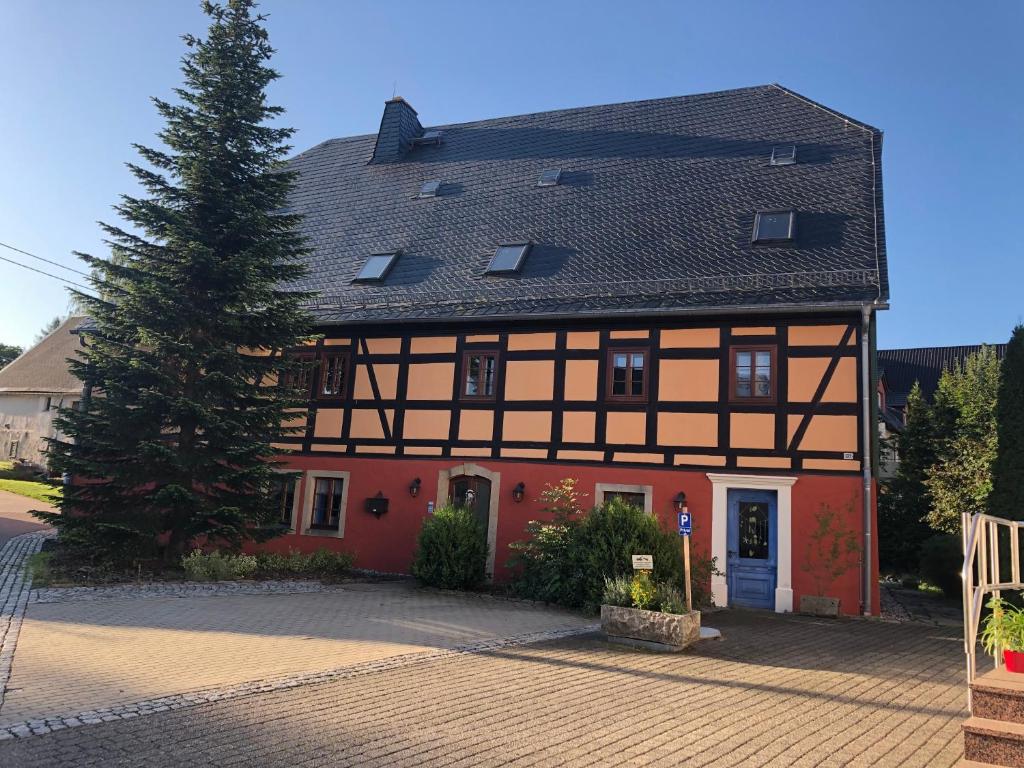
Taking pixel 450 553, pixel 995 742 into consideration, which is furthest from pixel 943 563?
pixel 995 742

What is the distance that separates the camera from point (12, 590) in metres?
9.89

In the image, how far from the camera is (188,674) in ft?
19.8

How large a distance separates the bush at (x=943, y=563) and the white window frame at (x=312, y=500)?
41.5ft

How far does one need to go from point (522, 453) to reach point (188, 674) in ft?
29.2

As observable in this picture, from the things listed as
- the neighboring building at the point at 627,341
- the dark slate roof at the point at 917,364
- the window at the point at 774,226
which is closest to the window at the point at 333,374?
the neighboring building at the point at 627,341

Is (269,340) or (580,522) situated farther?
(269,340)

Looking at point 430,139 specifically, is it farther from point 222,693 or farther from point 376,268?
point 222,693

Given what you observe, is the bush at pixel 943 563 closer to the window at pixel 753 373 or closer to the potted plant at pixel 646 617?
the window at pixel 753 373

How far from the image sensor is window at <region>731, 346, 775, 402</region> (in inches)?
511

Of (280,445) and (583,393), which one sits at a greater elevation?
(583,393)

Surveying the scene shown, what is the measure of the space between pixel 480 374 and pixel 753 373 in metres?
5.32

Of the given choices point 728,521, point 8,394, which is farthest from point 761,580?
point 8,394

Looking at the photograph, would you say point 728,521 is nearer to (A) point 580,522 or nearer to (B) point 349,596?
(A) point 580,522

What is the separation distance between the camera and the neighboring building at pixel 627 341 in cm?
1263
